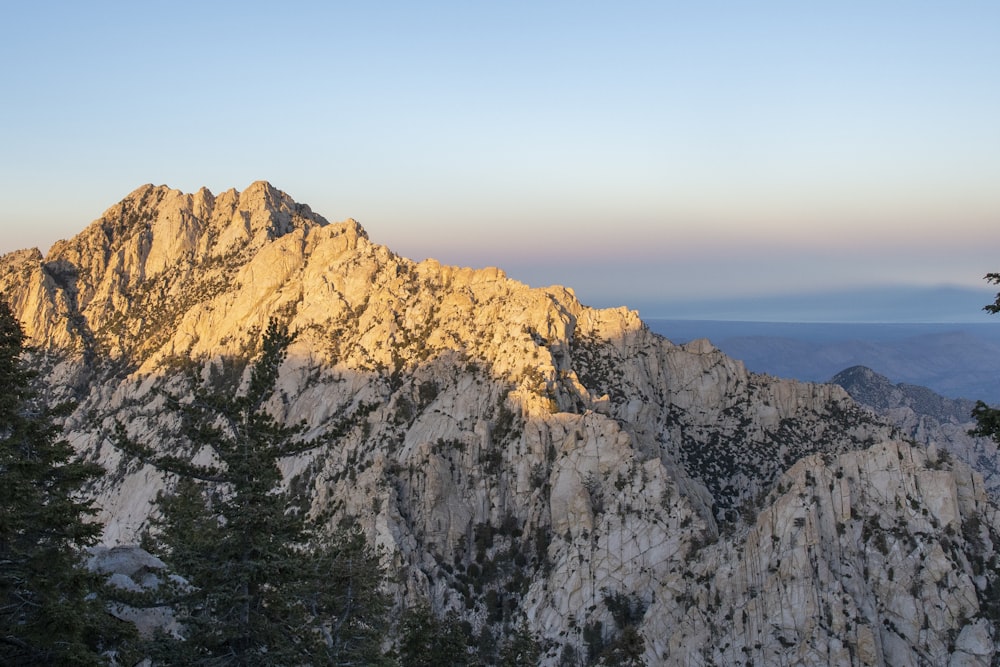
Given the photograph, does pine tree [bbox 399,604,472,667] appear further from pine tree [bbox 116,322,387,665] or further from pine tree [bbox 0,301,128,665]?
pine tree [bbox 0,301,128,665]

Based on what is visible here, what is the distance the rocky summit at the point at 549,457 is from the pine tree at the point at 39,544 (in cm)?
557

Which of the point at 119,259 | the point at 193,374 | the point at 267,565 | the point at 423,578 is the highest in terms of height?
the point at 119,259

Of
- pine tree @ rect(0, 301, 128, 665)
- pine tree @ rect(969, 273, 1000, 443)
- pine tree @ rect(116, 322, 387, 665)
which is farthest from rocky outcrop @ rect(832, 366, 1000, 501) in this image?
pine tree @ rect(0, 301, 128, 665)

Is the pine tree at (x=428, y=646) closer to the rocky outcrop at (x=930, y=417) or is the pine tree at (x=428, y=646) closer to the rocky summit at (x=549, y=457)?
the rocky summit at (x=549, y=457)

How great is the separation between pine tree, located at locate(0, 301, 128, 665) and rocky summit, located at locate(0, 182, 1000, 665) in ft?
18.3

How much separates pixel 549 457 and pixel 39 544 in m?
57.8

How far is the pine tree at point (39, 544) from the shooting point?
21.9 metres

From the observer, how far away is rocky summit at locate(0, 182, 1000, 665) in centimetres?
5450

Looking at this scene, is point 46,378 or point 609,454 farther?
point 46,378

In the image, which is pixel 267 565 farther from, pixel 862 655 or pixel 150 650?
pixel 862 655

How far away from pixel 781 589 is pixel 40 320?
15286cm

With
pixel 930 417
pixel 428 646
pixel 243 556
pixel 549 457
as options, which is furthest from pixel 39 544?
pixel 930 417

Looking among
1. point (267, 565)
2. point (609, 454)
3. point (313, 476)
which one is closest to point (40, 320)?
point (313, 476)

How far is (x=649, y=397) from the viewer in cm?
9475
